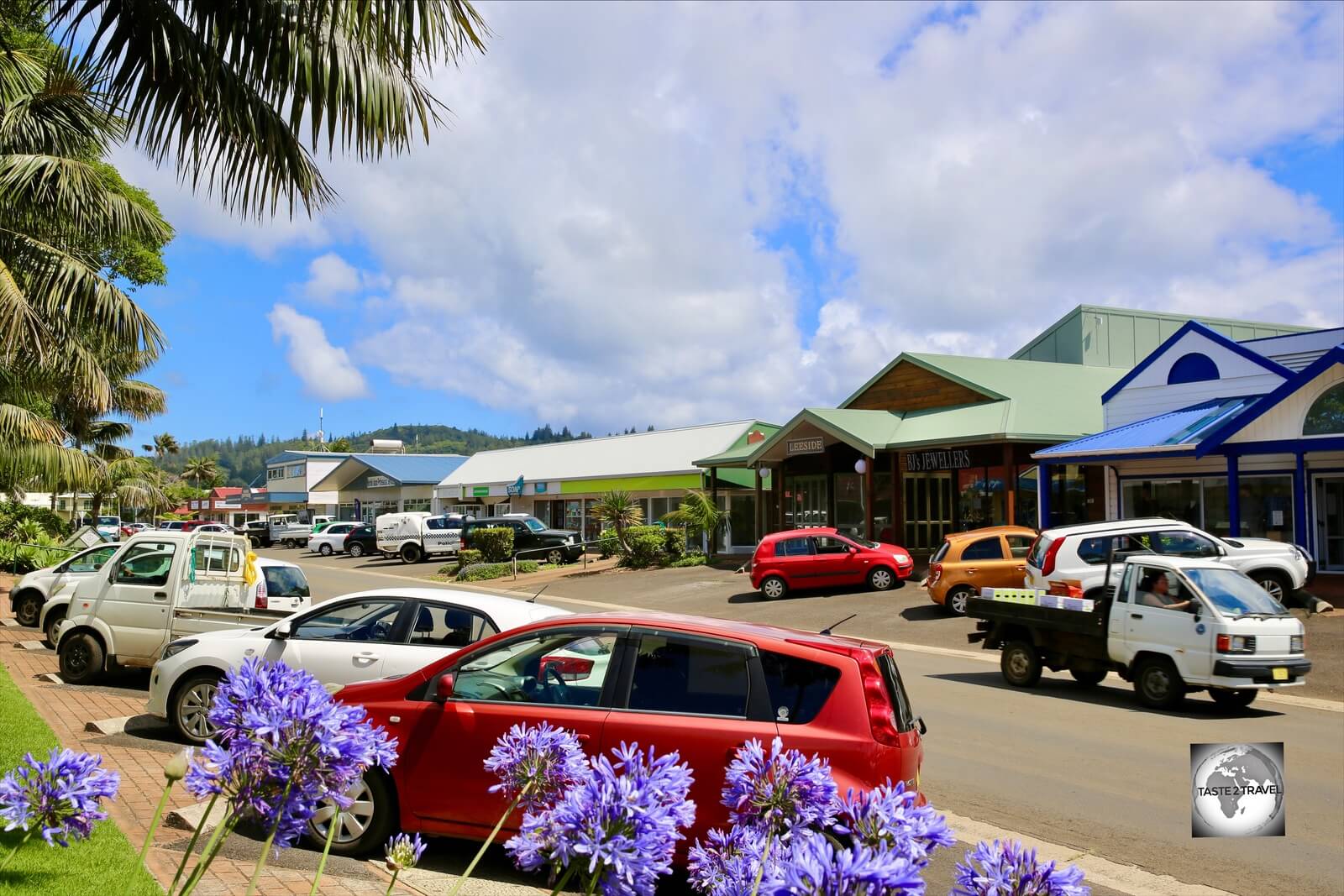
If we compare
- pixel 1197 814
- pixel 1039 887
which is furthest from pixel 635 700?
pixel 1197 814

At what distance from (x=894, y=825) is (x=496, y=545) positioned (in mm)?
37381

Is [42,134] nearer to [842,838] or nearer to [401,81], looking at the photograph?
[401,81]

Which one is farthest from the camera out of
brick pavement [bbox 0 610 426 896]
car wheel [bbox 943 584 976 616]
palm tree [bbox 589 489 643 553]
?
palm tree [bbox 589 489 643 553]

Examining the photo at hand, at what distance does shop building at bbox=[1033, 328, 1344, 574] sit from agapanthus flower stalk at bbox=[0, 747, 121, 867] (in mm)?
22657

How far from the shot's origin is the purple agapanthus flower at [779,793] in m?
2.26

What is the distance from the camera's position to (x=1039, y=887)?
1.93 meters

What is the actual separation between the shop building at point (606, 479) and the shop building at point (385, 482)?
3.11 meters

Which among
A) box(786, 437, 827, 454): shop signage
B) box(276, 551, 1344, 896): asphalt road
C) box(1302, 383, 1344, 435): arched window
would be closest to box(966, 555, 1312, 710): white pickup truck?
box(276, 551, 1344, 896): asphalt road

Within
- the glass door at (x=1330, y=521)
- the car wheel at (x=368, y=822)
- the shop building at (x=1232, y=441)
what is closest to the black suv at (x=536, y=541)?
the shop building at (x=1232, y=441)

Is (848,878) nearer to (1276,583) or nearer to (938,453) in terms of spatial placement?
(1276,583)

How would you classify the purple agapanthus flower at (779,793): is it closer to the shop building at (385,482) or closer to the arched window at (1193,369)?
the arched window at (1193,369)

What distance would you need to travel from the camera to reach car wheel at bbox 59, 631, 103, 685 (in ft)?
41.6

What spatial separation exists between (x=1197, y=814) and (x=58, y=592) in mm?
16508

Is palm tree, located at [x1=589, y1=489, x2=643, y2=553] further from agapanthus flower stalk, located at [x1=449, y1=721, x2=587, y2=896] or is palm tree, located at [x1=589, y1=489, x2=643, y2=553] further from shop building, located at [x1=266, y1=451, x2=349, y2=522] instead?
shop building, located at [x1=266, y1=451, x2=349, y2=522]
